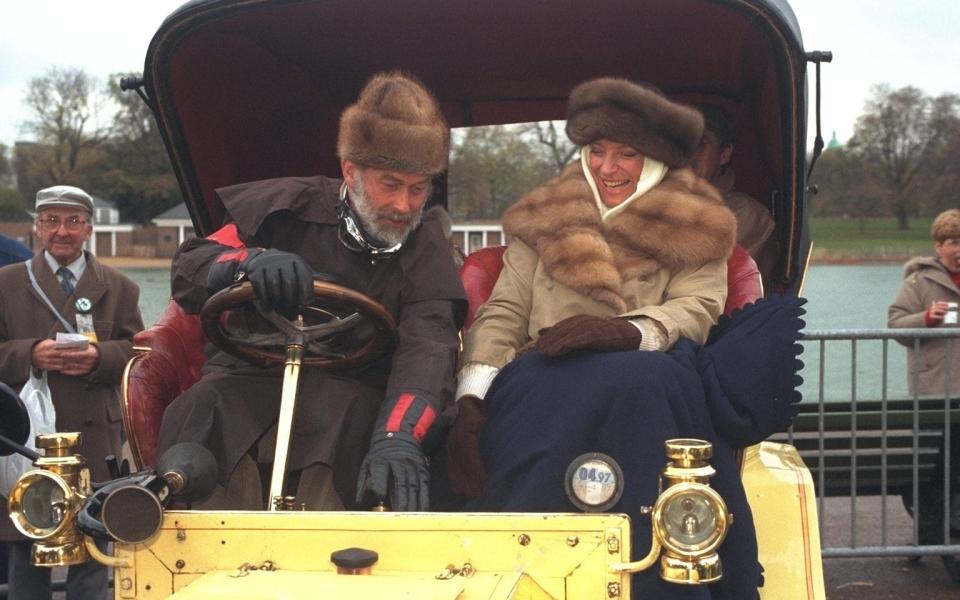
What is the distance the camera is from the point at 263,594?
2.69 metres

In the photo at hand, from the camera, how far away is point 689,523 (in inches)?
114

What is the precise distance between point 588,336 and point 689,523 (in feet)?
2.72

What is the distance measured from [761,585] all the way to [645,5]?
7.19 feet

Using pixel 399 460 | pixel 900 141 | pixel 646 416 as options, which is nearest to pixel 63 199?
pixel 399 460

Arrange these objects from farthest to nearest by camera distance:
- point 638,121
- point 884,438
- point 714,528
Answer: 1. point 884,438
2. point 638,121
3. point 714,528

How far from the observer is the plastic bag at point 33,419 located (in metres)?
5.44

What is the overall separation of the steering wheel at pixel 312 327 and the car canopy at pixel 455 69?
3.53ft

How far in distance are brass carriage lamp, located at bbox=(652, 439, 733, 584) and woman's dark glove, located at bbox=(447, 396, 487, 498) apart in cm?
86

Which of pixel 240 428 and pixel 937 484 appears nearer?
pixel 240 428

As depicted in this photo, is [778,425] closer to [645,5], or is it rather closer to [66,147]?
[645,5]

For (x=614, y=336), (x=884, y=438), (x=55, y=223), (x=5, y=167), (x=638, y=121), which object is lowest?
(x=884, y=438)

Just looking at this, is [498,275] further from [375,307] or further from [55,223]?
[55,223]

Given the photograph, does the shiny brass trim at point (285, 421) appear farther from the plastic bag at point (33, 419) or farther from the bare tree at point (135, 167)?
the bare tree at point (135, 167)

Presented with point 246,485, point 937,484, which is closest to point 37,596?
point 246,485
